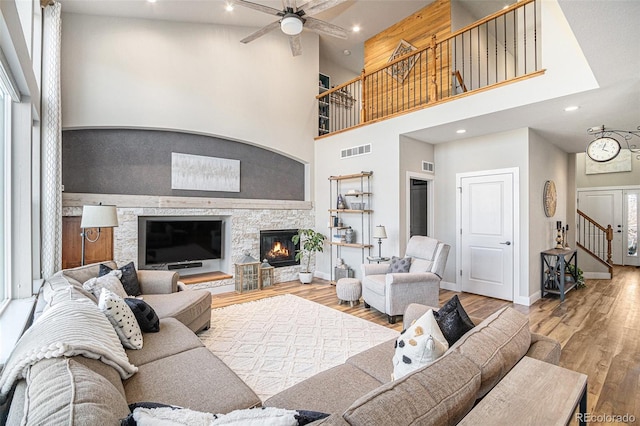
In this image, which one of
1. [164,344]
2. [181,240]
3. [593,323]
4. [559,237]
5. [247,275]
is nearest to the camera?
[164,344]

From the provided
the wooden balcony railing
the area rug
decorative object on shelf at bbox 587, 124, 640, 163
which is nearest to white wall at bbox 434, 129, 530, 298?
decorative object on shelf at bbox 587, 124, 640, 163

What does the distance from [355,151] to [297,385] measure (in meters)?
4.69

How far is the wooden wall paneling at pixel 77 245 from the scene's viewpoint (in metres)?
4.19

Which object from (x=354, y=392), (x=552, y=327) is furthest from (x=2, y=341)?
(x=552, y=327)

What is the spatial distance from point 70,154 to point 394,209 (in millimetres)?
4779

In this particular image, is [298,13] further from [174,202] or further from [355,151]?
[174,202]

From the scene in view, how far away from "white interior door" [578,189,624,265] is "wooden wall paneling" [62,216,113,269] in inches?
448

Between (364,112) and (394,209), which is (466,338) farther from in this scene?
(364,112)

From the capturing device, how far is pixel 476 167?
529 centimetres

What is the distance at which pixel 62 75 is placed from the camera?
4164mm

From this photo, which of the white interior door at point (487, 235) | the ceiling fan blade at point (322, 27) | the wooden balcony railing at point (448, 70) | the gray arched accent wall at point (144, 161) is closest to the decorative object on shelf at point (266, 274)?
the gray arched accent wall at point (144, 161)

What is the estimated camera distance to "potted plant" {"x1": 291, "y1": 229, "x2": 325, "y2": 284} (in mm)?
6078

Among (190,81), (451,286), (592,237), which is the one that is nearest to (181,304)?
(190,81)

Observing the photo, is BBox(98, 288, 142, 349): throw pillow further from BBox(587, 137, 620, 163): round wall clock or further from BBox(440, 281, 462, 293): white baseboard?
BBox(587, 137, 620, 163): round wall clock
